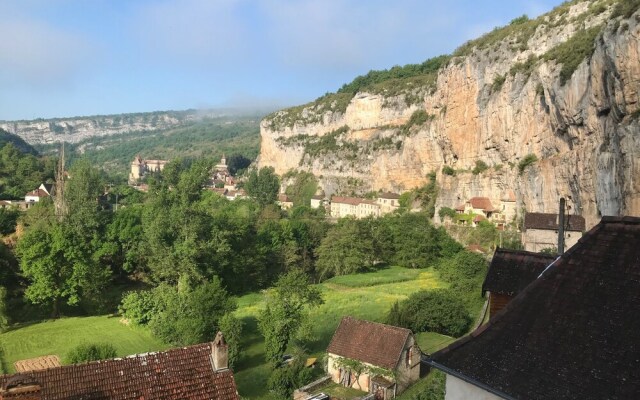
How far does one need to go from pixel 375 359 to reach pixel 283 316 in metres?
5.71

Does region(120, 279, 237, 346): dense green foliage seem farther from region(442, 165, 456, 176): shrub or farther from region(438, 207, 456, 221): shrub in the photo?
region(442, 165, 456, 176): shrub

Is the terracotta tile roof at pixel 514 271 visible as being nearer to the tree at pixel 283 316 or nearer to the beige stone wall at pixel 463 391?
the beige stone wall at pixel 463 391

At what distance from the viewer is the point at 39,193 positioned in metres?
71.8

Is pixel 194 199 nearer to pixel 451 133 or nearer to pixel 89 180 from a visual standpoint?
pixel 89 180

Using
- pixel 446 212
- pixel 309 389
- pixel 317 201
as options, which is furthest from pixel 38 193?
pixel 309 389

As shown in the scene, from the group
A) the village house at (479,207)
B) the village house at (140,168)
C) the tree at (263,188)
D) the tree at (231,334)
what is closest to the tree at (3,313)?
the tree at (231,334)

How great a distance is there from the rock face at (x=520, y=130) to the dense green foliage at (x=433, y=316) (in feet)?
42.3

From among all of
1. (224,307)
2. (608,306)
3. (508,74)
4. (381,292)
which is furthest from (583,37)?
(608,306)

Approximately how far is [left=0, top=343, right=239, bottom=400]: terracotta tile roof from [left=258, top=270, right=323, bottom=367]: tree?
13.1 meters

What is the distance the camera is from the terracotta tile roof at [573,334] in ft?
18.5

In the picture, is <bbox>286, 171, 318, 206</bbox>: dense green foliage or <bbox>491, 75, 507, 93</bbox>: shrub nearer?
<bbox>491, 75, 507, 93</bbox>: shrub

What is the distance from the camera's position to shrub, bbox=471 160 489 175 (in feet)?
211

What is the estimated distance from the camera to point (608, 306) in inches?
240

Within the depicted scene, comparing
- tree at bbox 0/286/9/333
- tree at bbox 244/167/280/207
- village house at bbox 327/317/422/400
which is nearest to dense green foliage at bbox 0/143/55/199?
tree at bbox 244/167/280/207
